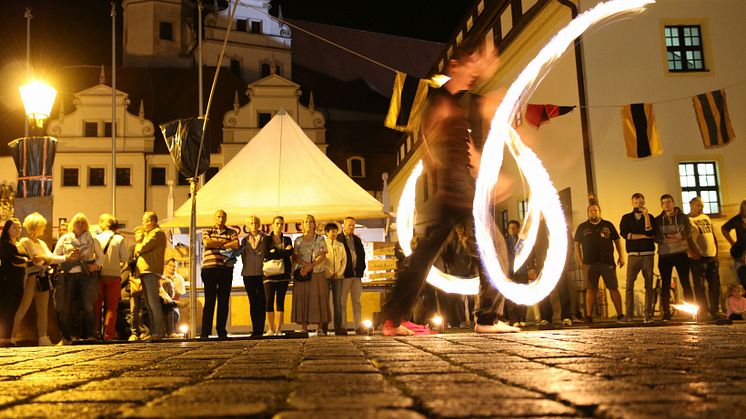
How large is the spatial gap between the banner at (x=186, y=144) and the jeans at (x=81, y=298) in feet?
6.83

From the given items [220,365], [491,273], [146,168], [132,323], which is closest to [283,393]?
[220,365]

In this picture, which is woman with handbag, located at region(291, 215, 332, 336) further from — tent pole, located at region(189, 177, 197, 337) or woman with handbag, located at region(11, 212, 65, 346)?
woman with handbag, located at region(11, 212, 65, 346)

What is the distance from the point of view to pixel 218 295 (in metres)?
11.2

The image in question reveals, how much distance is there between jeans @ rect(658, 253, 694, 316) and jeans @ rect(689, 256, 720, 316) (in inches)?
12.0

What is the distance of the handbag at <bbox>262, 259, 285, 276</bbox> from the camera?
39.4 ft

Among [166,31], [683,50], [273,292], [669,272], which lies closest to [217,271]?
[273,292]

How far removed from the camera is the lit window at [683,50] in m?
17.6

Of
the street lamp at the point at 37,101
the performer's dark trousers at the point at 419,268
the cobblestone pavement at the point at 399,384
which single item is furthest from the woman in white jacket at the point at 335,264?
the cobblestone pavement at the point at 399,384

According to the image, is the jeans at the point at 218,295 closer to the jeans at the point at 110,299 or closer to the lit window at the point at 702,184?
the jeans at the point at 110,299

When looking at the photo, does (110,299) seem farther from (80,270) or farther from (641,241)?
(641,241)

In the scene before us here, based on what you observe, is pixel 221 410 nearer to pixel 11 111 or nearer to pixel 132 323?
pixel 132 323

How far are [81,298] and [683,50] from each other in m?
14.1

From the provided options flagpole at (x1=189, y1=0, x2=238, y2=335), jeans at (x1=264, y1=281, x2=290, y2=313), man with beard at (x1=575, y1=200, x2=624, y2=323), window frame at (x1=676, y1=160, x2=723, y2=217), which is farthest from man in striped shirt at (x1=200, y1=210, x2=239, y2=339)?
window frame at (x1=676, y1=160, x2=723, y2=217)

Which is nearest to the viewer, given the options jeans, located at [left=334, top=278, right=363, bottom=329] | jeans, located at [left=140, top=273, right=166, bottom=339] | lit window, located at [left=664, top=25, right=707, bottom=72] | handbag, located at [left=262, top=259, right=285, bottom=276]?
jeans, located at [left=140, top=273, right=166, bottom=339]
